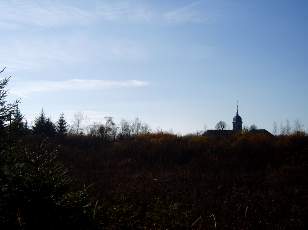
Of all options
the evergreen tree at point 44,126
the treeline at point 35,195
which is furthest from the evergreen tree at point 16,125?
the evergreen tree at point 44,126

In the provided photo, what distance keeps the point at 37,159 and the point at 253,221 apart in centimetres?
854

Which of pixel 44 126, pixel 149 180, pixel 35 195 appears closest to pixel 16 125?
pixel 35 195

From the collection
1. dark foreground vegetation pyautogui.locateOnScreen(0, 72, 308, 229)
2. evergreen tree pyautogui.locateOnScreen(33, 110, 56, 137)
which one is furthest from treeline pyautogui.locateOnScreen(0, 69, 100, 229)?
evergreen tree pyautogui.locateOnScreen(33, 110, 56, 137)

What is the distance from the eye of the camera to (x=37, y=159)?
10.3 meters

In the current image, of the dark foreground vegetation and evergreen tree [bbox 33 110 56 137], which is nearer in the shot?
the dark foreground vegetation

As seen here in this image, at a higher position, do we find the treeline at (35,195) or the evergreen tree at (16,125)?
the evergreen tree at (16,125)

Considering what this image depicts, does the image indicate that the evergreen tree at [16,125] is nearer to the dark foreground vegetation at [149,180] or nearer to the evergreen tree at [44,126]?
the dark foreground vegetation at [149,180]

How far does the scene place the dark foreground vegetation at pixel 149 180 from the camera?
373 inches

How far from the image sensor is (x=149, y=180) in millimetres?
27266

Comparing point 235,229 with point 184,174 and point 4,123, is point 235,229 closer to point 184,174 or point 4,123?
point 4,123

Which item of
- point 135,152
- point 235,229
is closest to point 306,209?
point 235,229

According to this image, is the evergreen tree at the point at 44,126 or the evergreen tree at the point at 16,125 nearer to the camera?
the evergreen tree at the point at 16,125

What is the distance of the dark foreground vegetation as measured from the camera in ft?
31.1

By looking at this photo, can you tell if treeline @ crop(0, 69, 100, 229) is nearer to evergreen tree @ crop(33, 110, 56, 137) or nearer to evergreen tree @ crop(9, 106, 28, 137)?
evergreen tree @ crop(9, 106, 28, 137)
